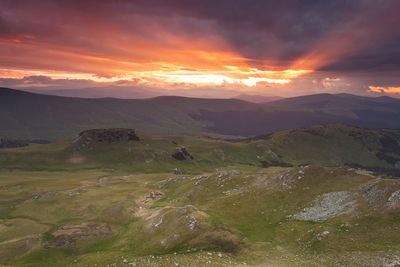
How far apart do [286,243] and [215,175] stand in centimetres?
4656

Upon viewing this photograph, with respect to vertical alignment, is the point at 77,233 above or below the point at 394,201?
below

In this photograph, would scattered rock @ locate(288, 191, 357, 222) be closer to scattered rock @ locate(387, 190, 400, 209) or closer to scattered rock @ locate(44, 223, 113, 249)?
scattered rock @ locate(387, 190, 400, 209)

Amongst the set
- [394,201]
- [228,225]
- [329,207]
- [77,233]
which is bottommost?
[77,233]

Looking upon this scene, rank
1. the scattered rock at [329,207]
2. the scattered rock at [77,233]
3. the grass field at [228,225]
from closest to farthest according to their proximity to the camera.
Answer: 1. the grass field at [228,225]
2. the scattered rock at [329,207]
3. the scattered rock at [77,233]

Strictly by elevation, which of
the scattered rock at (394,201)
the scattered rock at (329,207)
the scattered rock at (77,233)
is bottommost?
the scattered rock at (77,233)

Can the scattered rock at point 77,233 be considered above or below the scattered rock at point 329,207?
below

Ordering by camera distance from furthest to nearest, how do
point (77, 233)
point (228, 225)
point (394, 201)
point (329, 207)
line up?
point (77, 233) < point (329, 207) < point (228, 225) < point (394, 201)

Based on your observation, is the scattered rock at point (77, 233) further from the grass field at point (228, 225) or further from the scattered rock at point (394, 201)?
the scattered rock at point (394, 201)

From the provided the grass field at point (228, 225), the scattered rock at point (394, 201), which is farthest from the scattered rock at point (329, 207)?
the scattered rock at point (394, 201)

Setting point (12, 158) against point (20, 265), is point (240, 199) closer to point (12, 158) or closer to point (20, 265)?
point (20, 265)

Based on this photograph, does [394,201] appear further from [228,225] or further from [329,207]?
[228,225]

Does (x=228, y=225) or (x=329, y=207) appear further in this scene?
(x=329, y=207)

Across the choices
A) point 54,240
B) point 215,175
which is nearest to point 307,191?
point 215,175

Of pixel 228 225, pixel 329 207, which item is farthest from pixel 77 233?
pixel 329 207
